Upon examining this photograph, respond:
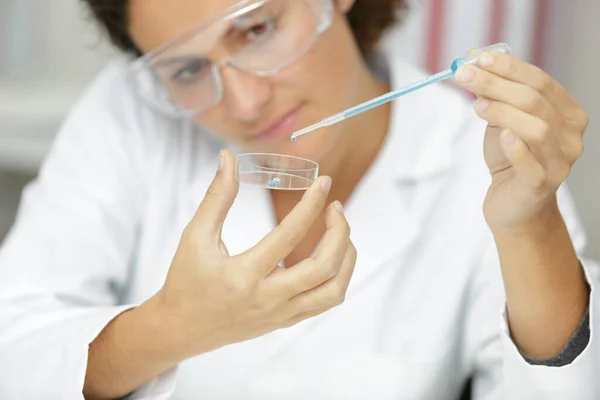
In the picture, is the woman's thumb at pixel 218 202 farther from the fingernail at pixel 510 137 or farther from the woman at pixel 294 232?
the fingernail at pixel 510 137

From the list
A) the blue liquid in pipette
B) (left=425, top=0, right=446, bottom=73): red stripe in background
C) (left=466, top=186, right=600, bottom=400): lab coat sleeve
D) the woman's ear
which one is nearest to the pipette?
the blue liquid in pipette

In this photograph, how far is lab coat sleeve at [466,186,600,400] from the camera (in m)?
0.96

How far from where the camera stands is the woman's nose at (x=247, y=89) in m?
1.04

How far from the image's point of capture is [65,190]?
1295mm

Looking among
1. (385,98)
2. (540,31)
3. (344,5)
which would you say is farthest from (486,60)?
(540,31)

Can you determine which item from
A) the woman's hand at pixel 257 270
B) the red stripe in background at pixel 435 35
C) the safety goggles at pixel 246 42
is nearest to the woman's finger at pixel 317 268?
the woman's hand at pixel 257 270

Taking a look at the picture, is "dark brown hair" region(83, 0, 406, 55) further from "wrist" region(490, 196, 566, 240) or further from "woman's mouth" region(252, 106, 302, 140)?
"wrist" region(490, 196, 566, 240)

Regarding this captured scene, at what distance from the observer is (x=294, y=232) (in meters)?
0.79

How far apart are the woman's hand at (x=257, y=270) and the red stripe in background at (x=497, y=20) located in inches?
42.6

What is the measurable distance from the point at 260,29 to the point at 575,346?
61 centimetres

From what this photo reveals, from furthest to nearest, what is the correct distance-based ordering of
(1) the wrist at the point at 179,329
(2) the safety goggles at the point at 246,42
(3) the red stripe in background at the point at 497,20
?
(3) the red stripe in background at the point at 497,20 → (2) the safety goggles at the point at 246,42 → (1) the wrist at the point at 179,329

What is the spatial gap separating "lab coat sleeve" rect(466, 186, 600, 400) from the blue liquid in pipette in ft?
1.12

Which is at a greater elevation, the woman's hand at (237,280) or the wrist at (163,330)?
the woman's hand at (237,280)

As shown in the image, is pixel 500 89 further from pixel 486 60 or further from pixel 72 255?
pixel 72 255
